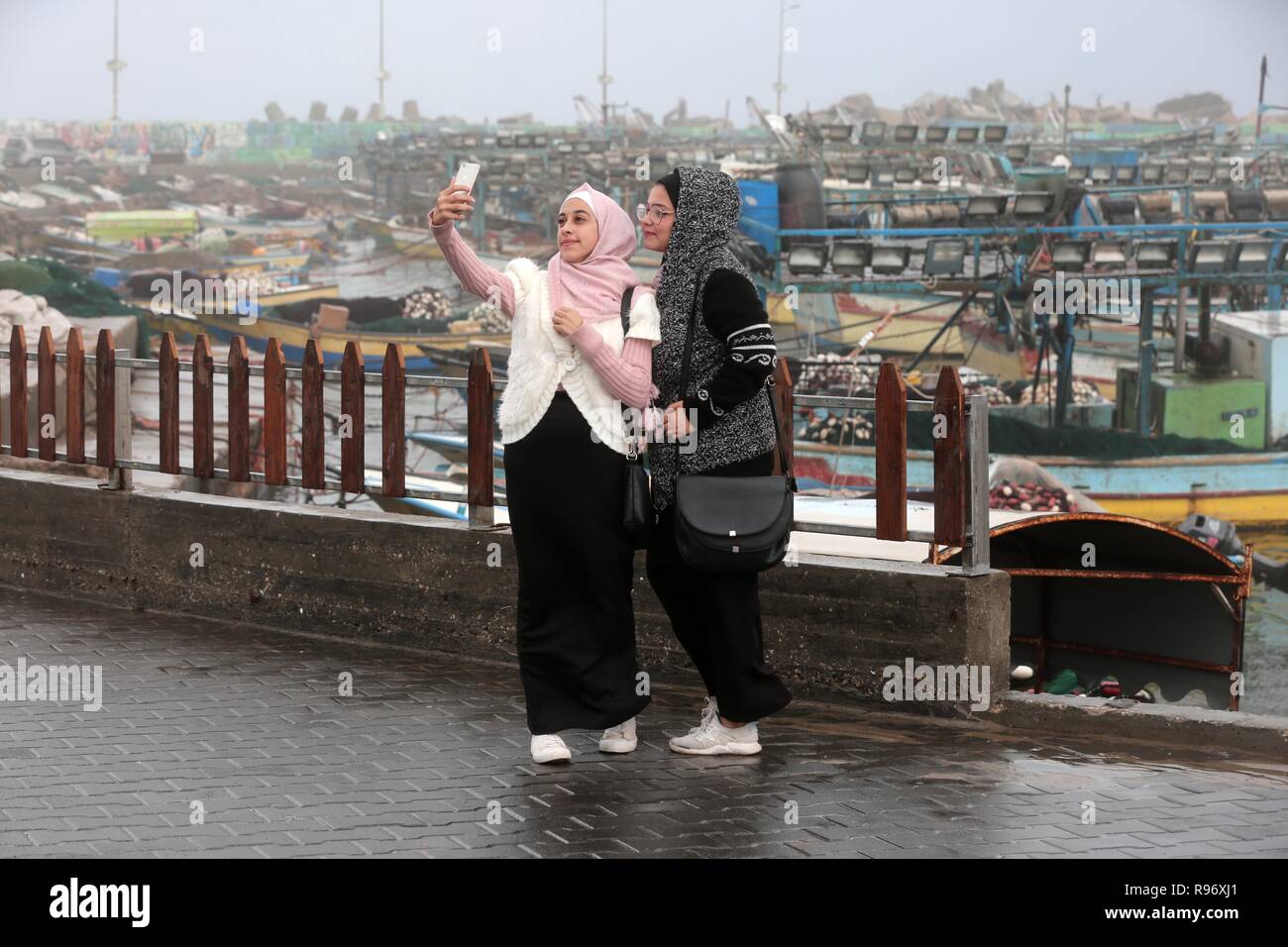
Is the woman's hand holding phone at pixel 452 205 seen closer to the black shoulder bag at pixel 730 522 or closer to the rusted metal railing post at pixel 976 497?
the black shoulder bag at pixel 730 522

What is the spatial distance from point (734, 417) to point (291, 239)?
254 ft

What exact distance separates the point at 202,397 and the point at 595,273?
3.57m

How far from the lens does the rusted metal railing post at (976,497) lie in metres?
5.64

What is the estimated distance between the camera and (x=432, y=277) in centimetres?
7662

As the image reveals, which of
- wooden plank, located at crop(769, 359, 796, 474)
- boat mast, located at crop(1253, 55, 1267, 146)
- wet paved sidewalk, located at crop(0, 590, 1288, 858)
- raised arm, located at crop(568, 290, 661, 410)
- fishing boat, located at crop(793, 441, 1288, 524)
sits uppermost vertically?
boat mast, located at crop(1253, 55, 1267, 146)

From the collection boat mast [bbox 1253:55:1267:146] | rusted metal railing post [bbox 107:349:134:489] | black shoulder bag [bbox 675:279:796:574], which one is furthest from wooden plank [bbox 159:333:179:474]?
boat mast [bbox 1253:55:1267:146]

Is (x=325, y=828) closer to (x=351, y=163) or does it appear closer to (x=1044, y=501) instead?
(x=1044, y=501)

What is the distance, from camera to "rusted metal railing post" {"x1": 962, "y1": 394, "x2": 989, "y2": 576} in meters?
5.64

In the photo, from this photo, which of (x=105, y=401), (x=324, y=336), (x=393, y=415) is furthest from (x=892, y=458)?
(x=324, y=336)

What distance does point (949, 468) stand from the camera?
5.69 meters

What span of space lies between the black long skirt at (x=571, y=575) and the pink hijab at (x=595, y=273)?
11.3 inches

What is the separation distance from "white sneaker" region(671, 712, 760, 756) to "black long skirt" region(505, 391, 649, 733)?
216 millimetres

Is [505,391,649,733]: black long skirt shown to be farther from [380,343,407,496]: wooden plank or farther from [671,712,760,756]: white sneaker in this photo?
[380,343,407,496]: wooden plank
